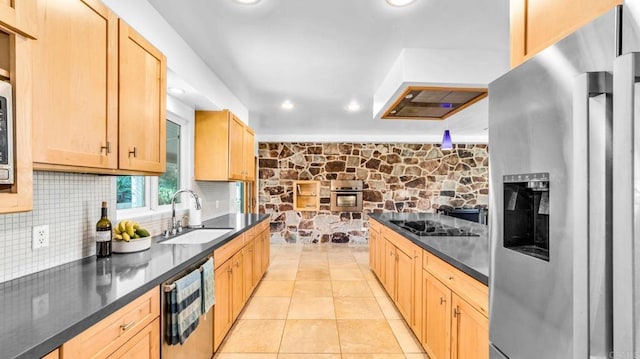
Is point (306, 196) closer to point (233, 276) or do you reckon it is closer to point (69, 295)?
point (233, 276)

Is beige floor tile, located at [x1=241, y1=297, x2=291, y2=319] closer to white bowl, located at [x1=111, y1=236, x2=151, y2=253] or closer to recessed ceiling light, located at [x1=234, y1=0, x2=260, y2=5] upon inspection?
white bowl, located at [x1=111, y1=236, x2=151, y2=253]

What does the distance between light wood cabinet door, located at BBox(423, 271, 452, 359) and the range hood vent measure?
1.53 meters

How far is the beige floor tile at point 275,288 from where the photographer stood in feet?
12.8

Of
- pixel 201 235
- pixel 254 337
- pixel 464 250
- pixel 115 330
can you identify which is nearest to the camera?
pixel 115 330

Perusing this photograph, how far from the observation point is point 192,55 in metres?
2.77

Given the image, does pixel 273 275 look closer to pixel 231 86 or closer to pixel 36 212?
pixel 231 86

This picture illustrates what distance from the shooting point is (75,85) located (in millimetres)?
1389

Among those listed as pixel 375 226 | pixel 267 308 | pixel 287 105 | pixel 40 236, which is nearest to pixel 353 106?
pixel 287 105

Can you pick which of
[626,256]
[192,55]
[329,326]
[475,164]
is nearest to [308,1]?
[192,55]

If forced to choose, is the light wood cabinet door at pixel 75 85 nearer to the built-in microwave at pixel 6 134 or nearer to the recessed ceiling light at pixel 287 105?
the built-in microwave at pixel 6 134

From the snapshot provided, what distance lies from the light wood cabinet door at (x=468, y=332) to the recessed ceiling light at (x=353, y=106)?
10.3 feet

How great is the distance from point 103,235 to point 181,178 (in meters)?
1.63

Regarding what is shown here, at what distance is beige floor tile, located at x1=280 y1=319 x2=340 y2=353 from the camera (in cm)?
262

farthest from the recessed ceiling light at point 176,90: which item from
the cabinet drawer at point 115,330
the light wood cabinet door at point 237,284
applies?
the cabinet drawer at point 115,330
